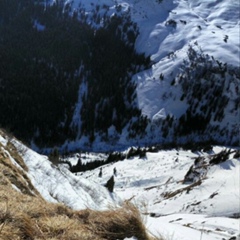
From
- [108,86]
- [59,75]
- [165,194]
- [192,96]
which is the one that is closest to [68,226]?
[165,194]

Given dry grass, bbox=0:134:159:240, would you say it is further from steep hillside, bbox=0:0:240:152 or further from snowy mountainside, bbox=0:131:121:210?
steep hillside, bbox=0:0:240:152

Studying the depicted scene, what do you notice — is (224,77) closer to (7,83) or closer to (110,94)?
(110,94)

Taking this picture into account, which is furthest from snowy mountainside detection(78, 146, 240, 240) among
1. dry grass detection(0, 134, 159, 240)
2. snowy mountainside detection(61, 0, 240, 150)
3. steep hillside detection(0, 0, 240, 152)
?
snowy mountainside detection(61, 0, 240, 150)

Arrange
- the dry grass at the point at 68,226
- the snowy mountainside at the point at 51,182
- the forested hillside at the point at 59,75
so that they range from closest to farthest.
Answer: the dry grass at the point at 68,226 → the snowy mountainside at the point at 51,182 → the forested hillside at the point at 59,75

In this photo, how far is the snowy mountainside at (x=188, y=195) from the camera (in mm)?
13953

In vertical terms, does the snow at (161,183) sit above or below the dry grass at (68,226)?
below

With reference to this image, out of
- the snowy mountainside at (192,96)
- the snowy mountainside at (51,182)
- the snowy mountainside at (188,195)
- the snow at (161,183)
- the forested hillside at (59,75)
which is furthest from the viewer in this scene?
the snowy mountainside at (192,96)

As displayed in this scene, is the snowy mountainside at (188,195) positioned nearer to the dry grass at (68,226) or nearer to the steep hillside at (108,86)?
the dry grass at (68,226)

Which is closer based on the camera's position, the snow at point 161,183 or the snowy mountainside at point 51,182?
the snow at point 161,183

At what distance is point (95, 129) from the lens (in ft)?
508

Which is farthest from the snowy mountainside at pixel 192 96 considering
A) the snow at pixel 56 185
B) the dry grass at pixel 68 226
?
the dry grass at pixel 68 226

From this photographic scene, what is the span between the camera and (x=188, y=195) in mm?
36625

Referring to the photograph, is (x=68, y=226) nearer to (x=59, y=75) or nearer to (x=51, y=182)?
(x=51, y=182)

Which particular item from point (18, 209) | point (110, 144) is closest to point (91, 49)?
point (110, 144)
